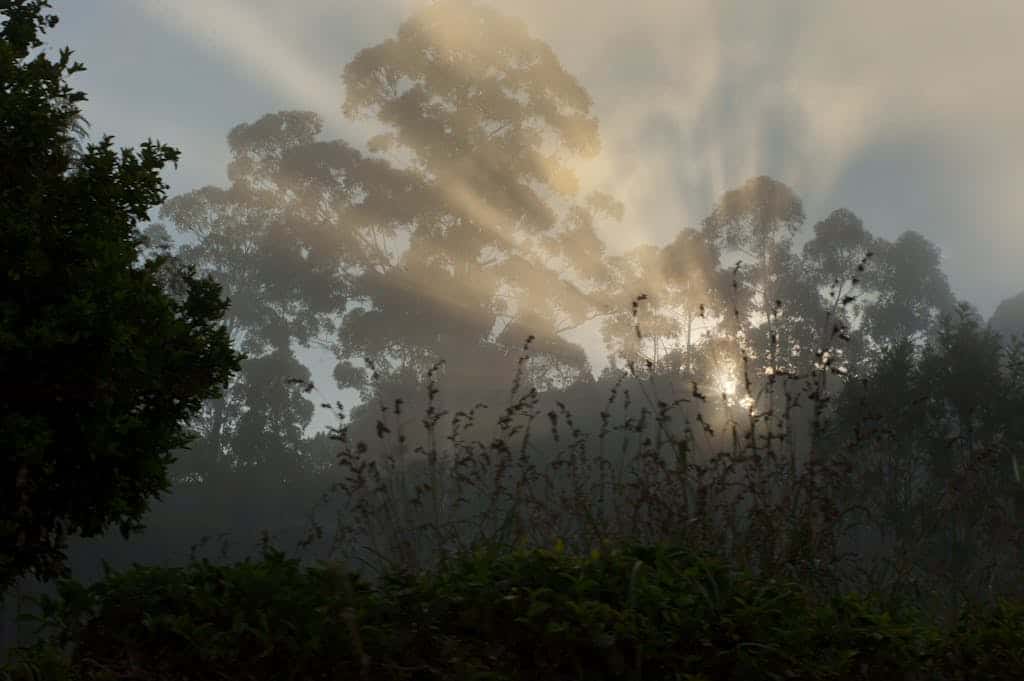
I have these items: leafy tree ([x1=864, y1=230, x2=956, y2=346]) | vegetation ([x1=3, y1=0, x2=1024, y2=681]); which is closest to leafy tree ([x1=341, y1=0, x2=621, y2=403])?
vegetation ([x1=3, y1=0, x2=1024, y2=681])

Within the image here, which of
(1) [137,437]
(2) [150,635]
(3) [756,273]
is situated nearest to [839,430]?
(1) [137,437]

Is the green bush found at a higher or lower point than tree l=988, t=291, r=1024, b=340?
lower

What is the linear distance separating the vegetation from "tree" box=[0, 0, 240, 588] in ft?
0.74

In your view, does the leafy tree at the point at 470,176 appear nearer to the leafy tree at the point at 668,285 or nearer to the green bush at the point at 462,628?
the leafy tree at the point at 668,285

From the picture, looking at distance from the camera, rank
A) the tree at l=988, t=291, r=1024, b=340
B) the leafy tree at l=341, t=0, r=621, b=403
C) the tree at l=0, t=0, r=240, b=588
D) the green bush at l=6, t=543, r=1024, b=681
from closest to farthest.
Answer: the green bush at l=6, t=543, r=1024, b=681
the tree at l=0, t=0, r=240, b=588
the leafy tree at l=341, t=0, r=621, b=403
the tree at l=988, t=291, r=1024, b=340

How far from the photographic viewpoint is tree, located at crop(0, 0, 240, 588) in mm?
4902

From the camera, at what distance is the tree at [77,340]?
16.1ft

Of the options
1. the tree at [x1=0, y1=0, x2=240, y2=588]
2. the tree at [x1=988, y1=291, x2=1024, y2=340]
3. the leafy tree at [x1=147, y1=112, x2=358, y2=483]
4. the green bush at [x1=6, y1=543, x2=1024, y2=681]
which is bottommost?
the green bush at [x1=6, y1=543, x2=1024, y2=681]

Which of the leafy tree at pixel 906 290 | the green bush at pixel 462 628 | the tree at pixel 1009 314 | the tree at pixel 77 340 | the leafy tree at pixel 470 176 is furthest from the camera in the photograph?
the tree at pixel 1009 314

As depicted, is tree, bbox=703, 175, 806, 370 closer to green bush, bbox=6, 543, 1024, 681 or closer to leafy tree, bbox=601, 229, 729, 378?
leafy tree, bbox=601, 229, 729, 378

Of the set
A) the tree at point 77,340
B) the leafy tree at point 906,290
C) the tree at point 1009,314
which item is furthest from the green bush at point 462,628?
the tree at point 1009,314

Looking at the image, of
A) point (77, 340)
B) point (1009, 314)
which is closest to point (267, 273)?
point (77, 340)

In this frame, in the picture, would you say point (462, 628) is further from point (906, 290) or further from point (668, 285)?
point (906, 290)

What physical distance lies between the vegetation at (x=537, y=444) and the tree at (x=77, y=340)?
8.9 inches
